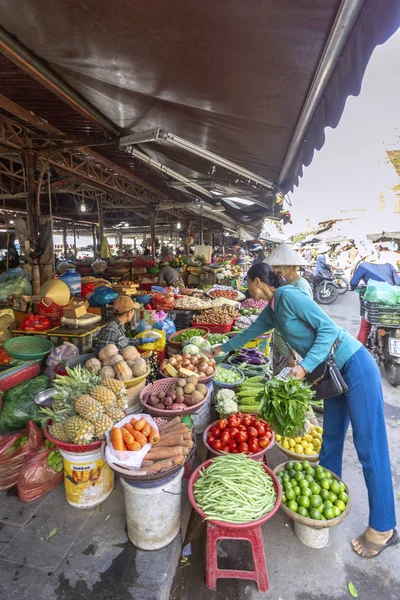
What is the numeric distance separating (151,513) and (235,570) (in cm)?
71

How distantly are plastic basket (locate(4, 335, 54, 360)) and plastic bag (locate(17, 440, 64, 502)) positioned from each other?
136cm

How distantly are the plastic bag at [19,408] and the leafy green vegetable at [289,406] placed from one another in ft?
7.54

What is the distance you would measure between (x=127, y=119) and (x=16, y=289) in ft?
10.8

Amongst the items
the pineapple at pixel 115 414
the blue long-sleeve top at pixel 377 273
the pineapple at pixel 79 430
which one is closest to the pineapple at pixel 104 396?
the pineapple at pixel 115 414

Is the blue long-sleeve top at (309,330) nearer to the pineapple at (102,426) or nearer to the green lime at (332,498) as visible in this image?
the green lime at (332,498)

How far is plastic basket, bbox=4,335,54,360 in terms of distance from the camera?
3895 mm

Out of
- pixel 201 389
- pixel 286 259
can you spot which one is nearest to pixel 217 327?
pixel 286 259

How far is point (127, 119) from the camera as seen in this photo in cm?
395

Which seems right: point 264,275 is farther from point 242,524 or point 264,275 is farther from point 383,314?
point 383,314

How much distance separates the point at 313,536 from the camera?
2.48 metres

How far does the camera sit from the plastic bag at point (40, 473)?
104 inches

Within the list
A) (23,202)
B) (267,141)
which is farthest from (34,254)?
(23,202)

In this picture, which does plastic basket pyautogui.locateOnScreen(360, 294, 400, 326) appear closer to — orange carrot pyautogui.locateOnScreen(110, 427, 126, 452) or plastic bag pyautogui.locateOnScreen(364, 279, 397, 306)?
plastic bag pyautogui.locateOnScreen(364, 279, 397, 306)

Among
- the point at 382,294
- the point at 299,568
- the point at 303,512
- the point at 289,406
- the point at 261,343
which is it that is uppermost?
the point at 382,294
